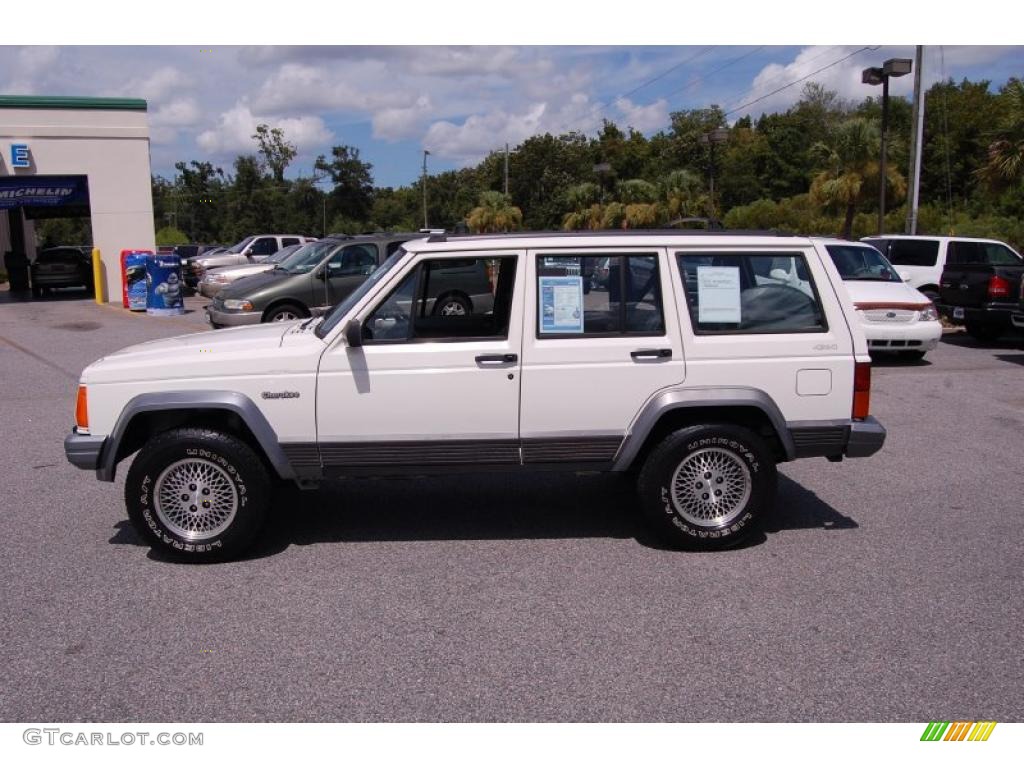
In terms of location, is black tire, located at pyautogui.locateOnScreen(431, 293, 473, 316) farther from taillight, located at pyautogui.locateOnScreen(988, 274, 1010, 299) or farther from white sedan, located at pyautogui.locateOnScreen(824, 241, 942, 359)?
taillight, located at pyautogui.locateOnScreen(988, 274, 1010, 299)

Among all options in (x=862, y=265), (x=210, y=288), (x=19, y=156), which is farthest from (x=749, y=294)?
(x=19, y=156)

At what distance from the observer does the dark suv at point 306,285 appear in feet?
48.9

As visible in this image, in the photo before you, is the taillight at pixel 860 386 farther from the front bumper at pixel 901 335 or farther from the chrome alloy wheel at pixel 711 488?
the front bumper at pixel 901 335

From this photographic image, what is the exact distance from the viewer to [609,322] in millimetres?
5676

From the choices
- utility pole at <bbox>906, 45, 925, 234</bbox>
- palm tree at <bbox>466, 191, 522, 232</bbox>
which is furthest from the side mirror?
palm tree at <bbox>466, 191, 522, 232</bbox>

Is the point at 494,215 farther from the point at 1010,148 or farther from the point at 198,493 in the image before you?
the point at 198,493

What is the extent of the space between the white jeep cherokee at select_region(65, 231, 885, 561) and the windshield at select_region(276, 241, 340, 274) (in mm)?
9870

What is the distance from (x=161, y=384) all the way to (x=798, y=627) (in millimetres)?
3769

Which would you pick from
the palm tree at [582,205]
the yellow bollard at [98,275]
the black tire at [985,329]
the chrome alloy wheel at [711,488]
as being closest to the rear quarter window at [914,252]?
the black tire at [985,329]

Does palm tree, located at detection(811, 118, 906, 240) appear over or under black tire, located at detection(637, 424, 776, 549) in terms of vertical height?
over

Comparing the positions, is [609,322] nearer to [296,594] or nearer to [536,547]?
[536,547]

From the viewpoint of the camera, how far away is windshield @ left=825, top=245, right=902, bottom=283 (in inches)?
551

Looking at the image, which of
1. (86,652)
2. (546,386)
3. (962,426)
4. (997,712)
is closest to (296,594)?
(86,652)

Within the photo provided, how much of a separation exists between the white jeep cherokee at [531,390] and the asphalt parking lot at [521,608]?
1.58 ft
